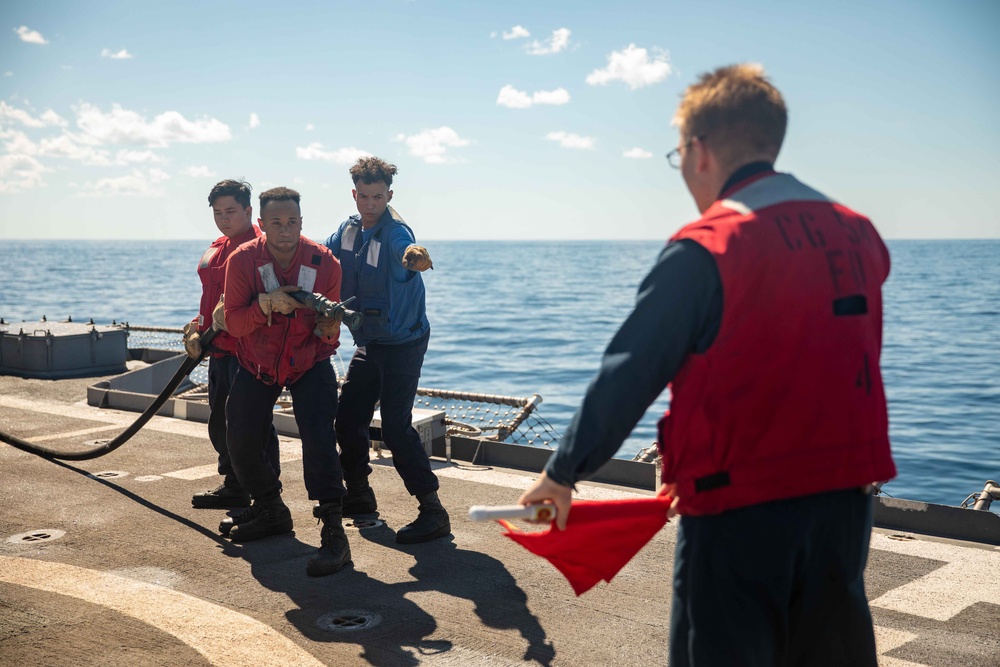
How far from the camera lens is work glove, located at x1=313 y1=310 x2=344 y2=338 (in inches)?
195

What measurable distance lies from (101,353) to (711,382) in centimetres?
1159

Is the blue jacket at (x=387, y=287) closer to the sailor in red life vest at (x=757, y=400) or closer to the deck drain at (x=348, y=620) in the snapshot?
the deck drain at (x=348, y=620)

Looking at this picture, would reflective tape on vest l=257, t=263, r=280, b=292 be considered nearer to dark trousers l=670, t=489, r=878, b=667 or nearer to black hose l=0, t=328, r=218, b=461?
black hose l=0, t=328, r=218, b=461

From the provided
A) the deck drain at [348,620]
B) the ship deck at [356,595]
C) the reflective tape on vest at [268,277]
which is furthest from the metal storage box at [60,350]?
the deck drain at [348,620]

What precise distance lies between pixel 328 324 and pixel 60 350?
26.5ft

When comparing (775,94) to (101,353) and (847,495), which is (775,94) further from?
(101,353)

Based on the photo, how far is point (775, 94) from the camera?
7.21 ft

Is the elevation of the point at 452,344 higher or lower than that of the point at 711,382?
lower

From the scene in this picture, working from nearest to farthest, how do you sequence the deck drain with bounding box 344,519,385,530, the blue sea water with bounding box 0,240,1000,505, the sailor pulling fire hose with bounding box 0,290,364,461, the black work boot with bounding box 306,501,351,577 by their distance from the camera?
1. the black work boot with bounding box 306,501,351,577
2. the sailor pulling fire hose with bounding box 0,290,364,461
3. the deck drain with bounding box 344,519,385,530
4. the blue sea water with bounding box 0,240,1000,505

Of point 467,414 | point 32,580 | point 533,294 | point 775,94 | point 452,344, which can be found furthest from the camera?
point 533,294

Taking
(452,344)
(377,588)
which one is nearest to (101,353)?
(377,588)

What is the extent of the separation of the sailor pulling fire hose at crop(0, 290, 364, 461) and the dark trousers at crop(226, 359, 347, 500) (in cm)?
42

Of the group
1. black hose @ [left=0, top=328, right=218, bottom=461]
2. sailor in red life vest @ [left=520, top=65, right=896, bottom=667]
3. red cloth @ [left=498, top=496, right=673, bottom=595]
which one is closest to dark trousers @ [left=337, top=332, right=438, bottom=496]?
black hose @ [left=0, top=328, right=218, bottom=461]

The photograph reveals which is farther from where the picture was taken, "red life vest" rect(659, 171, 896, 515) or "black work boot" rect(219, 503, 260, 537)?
"black work boot" rect(219, 503, 260, 537)
